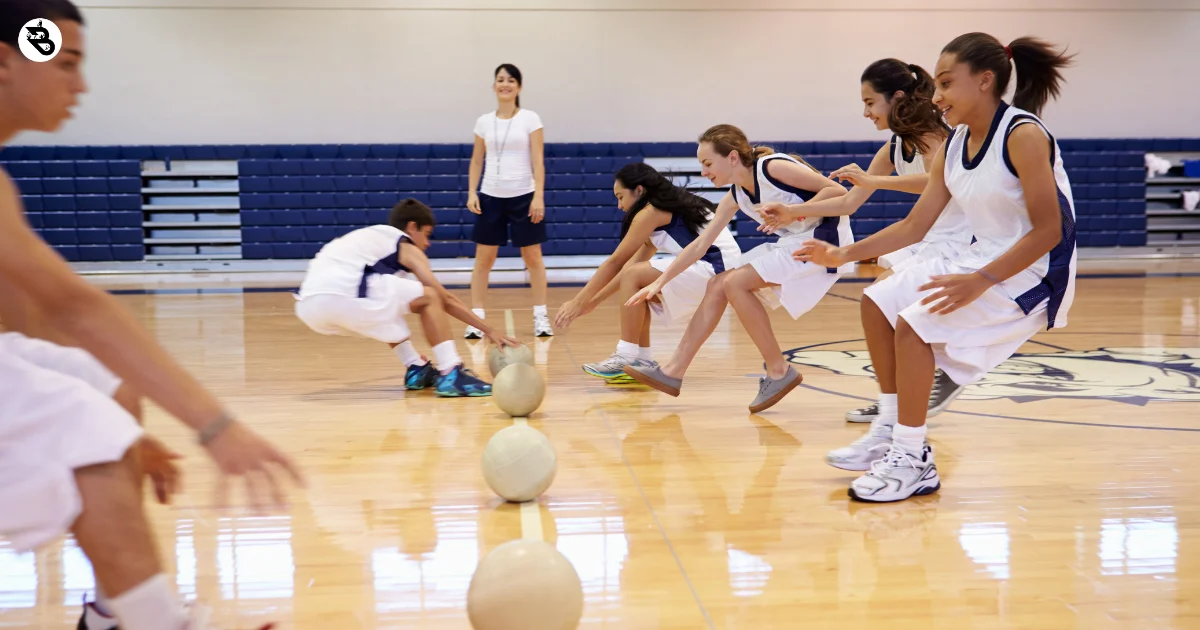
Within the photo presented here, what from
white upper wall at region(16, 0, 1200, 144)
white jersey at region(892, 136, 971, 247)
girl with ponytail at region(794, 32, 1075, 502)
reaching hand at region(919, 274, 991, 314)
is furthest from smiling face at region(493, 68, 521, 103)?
white upper wall at region(16, 0, 1200, 144)

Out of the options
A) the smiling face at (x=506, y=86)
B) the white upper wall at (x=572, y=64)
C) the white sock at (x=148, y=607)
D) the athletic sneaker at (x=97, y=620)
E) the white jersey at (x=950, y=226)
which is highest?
the white upper wall at (x=572, y=64)

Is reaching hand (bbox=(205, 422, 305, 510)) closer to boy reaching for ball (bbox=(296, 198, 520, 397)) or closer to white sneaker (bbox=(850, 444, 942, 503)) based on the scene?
white sneaker (bbox=(850, 444, 942, 503))

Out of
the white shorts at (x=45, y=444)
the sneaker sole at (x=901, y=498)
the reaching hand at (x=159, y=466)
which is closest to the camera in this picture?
the white shorts at (x=45, y=444)

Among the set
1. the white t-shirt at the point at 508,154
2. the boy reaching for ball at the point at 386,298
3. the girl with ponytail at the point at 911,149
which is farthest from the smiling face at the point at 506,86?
the girl with ponytail at the point at 911,149

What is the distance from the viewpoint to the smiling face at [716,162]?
4227 millimetres

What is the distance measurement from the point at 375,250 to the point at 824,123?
28.4ft

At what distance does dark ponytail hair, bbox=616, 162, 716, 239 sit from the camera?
4965 millimetres

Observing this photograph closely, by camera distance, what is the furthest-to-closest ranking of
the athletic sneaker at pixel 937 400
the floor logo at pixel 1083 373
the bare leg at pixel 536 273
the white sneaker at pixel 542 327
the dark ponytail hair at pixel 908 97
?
the bare leg at pixel 536 273, the white sneaker at pixel 542 327, the floor logo at pixel 1083 373, the athletic sneaker at pixel 937 400, the dark ponytail hair at pixel 908 97

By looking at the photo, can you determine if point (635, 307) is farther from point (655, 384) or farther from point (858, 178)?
point (858, 178)

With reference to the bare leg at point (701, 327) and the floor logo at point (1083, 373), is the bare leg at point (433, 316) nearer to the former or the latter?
the bare leg at point (701, 327)

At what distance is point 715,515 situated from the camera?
2740 mm

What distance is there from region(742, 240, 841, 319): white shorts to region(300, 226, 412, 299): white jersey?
164cm

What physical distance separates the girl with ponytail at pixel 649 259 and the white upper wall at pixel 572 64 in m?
7.02

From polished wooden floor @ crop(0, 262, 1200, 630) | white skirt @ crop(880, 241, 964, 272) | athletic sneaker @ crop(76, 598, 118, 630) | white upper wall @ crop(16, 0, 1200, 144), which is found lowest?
polished wooden floor @ crop(0, 262, 1200, 630)
